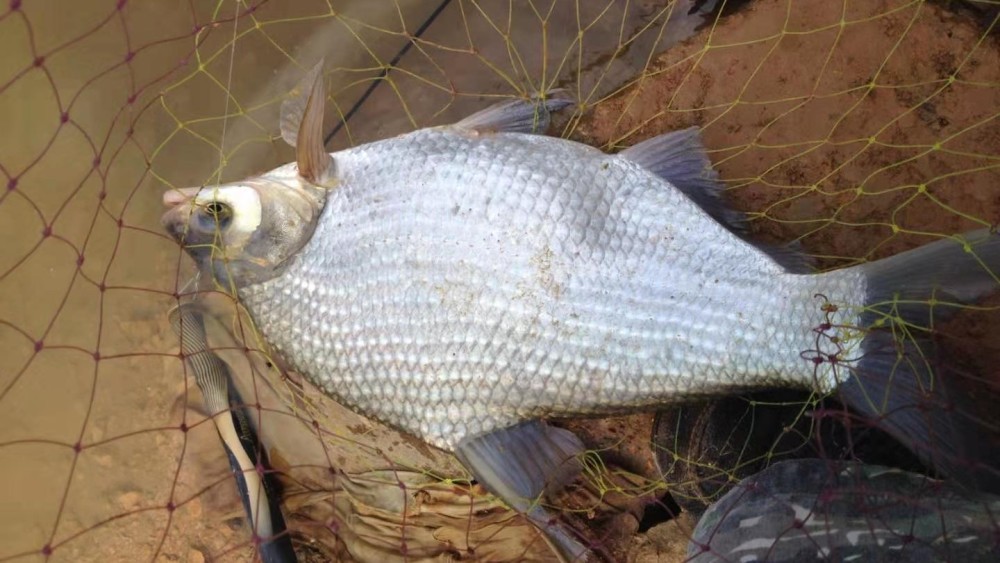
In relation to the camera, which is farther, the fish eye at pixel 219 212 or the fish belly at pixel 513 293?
the fish eye at pixel 219 212

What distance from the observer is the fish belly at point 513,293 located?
190 cm

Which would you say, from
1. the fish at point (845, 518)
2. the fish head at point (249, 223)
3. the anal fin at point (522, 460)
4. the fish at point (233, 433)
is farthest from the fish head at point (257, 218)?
the fish at point (845, 518)

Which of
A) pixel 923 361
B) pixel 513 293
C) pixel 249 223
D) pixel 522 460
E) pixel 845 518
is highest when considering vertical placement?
pixel 249 223

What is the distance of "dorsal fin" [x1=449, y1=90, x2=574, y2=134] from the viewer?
2164 millimetres

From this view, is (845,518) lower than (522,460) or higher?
lower

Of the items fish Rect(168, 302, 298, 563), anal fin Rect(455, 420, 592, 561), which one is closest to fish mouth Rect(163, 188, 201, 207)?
fish Rect(168, 302, 298, 563)

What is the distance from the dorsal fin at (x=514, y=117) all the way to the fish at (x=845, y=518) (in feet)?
3.81

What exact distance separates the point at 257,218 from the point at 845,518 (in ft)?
5.55

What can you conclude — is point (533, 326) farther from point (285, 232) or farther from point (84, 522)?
point (84, 522)

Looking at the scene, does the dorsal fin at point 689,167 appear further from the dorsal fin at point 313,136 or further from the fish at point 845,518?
the dorsal fin at point 313,136

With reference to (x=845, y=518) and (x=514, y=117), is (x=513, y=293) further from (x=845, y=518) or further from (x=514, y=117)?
(x=845, y=518)

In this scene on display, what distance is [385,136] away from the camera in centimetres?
265

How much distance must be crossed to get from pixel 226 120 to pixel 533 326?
1516 mm

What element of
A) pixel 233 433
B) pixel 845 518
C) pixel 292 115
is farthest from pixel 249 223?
pixel 845 518
